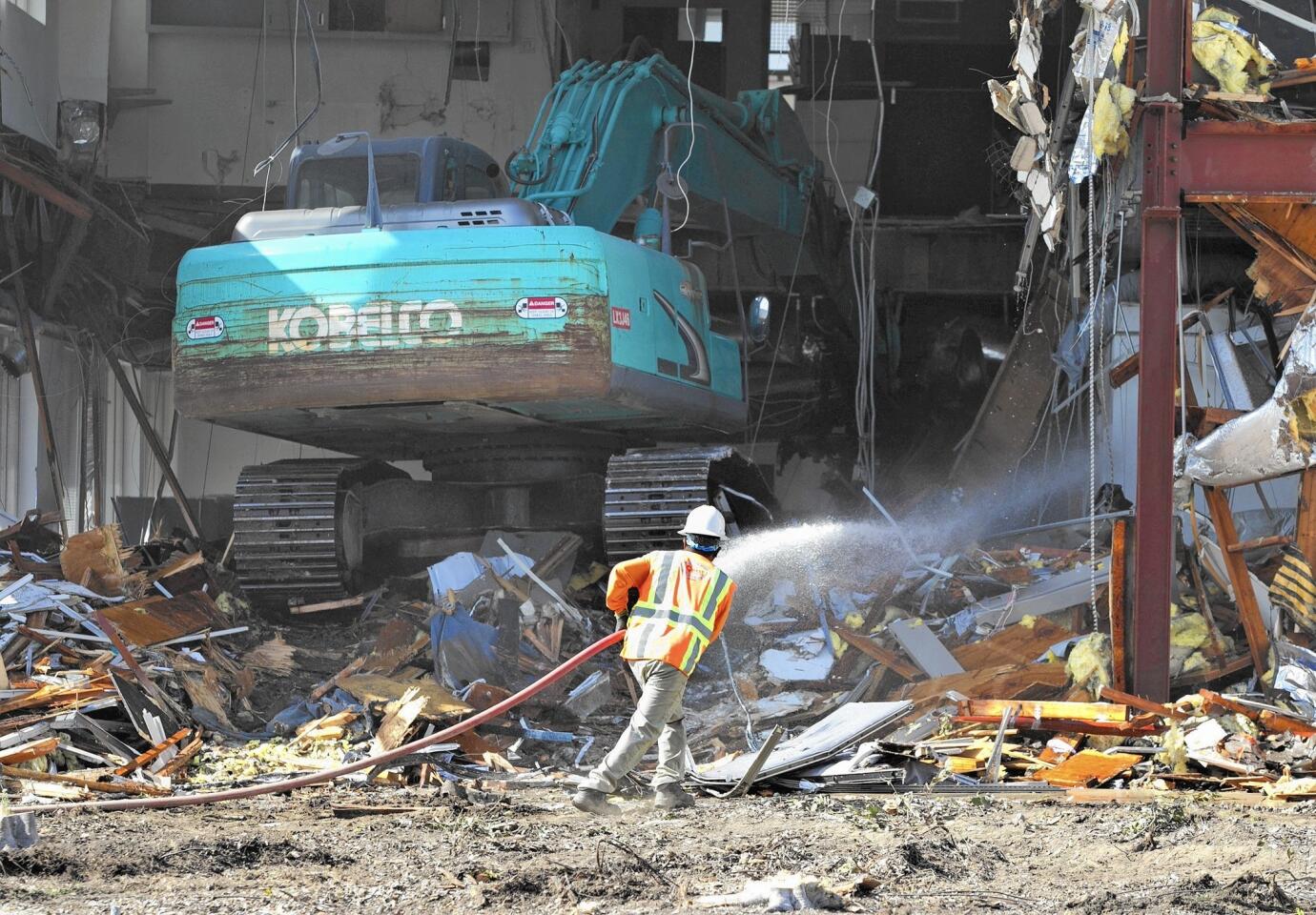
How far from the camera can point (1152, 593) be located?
325 inches

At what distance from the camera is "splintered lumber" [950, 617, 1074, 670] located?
9664 millimetres

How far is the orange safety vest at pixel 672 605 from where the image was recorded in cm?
693

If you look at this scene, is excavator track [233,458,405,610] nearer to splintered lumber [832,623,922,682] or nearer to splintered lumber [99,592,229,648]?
splintered lumber [99,592,229,648]

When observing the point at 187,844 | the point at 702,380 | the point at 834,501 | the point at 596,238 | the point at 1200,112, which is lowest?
the point at 834,501

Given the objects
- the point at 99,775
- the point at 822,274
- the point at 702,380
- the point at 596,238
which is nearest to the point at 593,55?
the point at 822,274

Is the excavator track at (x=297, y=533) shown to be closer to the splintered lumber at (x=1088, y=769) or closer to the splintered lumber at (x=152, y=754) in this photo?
the splintered lumber at (x=152, y=754)

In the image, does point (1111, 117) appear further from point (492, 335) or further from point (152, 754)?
point (152, 754)

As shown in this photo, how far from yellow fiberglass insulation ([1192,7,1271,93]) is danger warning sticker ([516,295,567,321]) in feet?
12.1

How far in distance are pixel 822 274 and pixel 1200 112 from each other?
7564 millimetres

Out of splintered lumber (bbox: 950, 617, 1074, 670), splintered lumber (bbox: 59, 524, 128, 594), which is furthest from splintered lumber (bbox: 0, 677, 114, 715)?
splintered lumber (bbox: 950, 617, 1074, 670)

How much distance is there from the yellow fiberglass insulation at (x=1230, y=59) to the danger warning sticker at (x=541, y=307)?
12.1ft

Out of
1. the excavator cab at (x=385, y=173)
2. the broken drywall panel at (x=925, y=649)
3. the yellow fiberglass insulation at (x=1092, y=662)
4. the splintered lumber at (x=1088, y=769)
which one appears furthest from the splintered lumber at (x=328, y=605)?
the splintered lumber at (x=1088, y=769)

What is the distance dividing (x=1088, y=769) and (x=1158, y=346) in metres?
2.29

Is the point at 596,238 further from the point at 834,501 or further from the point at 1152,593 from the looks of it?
the point at 834,501
